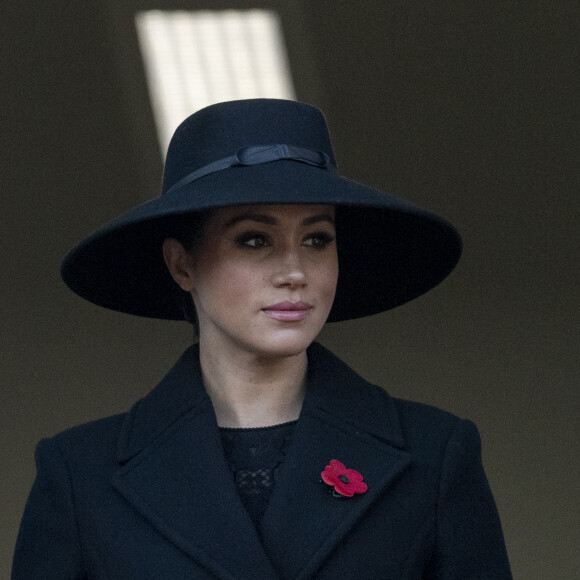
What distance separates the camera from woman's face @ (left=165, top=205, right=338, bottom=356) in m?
1.71

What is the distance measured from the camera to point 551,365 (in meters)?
3.83

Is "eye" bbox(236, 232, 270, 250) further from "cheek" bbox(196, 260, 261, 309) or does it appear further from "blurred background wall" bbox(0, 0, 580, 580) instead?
"blurred background wall" bbox(0, 0, 580, 580)

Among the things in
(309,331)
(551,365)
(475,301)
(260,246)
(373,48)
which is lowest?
(551,365)

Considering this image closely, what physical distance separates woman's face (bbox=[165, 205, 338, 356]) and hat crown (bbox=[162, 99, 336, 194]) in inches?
4.1

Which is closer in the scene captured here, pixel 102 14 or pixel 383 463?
pixel 383 463

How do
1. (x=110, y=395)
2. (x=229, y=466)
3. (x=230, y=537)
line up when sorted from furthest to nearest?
(x=110, y=395) → (x=229, y=466) → (x=230, y=537)

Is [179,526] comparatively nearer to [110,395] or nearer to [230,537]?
[230,537]

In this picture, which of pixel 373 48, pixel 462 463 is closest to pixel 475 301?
pixel 373 48

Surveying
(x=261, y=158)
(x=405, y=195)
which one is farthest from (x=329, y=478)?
(x=405, y=195)

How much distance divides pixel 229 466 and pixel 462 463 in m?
0.38

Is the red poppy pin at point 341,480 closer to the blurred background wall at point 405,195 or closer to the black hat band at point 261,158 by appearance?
the black hat band at point 261,158

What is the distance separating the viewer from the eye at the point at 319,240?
70.1 inches

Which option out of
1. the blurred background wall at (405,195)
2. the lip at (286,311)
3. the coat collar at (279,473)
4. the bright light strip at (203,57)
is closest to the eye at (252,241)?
the lip at (286,311)

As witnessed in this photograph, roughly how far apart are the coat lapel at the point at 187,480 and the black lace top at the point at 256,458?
0.04m
